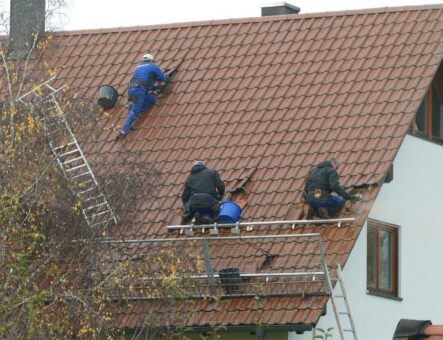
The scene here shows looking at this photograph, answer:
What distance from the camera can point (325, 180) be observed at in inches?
1011

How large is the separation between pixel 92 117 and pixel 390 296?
5.89 m

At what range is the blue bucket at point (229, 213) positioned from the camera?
1041 inches

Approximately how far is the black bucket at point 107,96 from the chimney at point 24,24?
1605 mm

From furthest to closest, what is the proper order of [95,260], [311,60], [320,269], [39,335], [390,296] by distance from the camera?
[311,60], [390,296], [320,269], [95,260], [39,335]

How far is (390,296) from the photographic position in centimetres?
2762

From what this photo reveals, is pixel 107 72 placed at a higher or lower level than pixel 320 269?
higher

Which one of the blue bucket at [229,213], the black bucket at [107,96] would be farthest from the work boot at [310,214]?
the black bucket at [107,96]

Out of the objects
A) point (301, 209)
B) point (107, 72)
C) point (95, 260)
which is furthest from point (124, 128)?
point (95, 260)

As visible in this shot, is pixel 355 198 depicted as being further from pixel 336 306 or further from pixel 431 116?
pixel 431 116

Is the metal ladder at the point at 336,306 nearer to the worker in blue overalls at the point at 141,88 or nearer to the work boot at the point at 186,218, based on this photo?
the work boot at the point at 186,218

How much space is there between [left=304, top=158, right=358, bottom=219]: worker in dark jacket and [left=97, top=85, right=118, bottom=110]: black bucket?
5.17 metres

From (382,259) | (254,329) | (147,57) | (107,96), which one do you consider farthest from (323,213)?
(107,96)

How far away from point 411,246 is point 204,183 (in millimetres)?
3855

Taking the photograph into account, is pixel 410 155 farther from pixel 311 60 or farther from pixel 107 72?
pixel 107 72
